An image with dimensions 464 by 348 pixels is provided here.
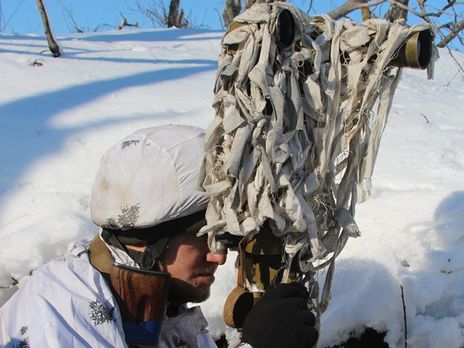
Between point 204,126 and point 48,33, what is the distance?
2010 mm

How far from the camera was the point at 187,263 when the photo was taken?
1870 mm

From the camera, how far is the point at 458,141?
438cm

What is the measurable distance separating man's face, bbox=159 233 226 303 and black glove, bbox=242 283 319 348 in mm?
251

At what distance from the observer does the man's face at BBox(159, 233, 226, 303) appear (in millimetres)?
1860

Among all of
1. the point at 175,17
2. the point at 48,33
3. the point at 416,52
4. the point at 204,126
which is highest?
the point at 416,52

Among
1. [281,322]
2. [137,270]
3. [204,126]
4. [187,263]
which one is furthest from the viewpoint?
[204,126]

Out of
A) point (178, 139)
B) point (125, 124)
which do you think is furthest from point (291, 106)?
point (125, 124)

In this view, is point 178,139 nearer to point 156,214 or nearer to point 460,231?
point 156,214

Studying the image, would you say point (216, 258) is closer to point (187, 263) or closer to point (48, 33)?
point (187, 263)

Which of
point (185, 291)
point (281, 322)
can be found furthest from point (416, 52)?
point (185, 291)

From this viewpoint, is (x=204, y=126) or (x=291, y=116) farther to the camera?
(x=204, y=126)

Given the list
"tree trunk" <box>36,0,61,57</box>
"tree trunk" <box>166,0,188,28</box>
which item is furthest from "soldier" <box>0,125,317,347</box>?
"tree trunk" <box>166,0,188,28</box>

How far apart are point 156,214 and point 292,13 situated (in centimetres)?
60

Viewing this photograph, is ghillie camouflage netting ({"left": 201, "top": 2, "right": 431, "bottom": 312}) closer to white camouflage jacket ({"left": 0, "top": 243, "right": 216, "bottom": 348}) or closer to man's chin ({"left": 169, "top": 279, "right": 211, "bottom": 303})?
man's chin ({"left": 169, "top": 279, "right": 211, "bottom": 303})
